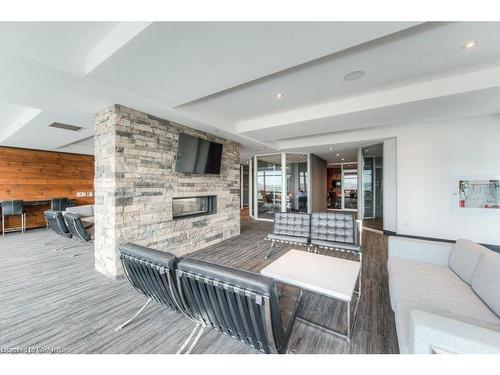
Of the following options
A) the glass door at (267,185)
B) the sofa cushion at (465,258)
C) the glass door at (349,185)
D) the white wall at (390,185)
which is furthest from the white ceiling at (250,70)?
the glass door at (349,185)

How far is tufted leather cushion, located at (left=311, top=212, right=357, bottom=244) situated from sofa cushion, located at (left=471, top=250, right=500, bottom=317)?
1798mm

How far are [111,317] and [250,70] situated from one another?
3.17 meters

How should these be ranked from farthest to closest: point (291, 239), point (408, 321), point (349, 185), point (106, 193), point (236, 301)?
point (349, 185)
point (291, 239)
point (106, 193)
point (408, 321)
point (236, 301)

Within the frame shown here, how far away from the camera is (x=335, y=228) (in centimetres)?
386

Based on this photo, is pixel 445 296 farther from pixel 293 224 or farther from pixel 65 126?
pixel 65 126

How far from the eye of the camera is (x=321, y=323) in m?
2.11

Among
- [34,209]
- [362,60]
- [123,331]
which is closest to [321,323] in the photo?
[123,331]

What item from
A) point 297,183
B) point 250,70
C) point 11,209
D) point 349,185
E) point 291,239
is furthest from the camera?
point 349,185

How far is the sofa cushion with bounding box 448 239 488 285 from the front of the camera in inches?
79.2

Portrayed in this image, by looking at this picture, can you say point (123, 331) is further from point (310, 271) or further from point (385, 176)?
point (385, 176)

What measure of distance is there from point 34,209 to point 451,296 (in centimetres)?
1022

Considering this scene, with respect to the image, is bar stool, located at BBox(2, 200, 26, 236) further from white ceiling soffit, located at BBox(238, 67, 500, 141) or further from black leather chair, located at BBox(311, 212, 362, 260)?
black leather chair, located at BBox(311, 212, 362, 260)

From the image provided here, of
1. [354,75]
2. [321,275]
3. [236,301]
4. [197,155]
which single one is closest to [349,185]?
[354,75]

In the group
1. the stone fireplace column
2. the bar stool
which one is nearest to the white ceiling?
the stone fireplace column
